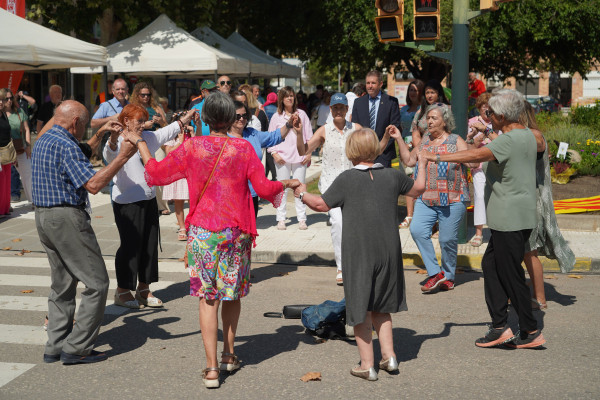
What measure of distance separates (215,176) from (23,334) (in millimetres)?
2447

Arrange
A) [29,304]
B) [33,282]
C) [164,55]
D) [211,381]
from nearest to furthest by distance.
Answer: [211,381] < [29,304] < [33,282] < [164,55]

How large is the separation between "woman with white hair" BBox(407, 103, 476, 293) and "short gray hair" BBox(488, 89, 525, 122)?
1.71 metres

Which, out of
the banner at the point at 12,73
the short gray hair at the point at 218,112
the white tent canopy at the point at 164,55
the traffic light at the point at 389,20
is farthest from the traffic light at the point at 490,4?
the banner at the point at 12,73

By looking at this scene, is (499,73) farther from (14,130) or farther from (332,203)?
(332,203)

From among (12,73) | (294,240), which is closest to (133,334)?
(294,240)

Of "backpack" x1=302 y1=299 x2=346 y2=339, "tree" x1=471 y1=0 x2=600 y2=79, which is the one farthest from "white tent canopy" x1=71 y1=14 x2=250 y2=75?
"tree" x1=471 y1=0 x2=600 y2=79

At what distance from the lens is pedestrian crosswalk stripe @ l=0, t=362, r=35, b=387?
5332 mm

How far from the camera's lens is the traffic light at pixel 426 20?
10359mm

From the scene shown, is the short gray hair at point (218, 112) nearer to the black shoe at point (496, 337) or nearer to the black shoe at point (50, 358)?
the black shoe at point (50, 358)

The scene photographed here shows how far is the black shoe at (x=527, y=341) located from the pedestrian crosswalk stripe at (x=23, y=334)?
360 centimetres

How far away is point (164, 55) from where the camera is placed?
17.3 m

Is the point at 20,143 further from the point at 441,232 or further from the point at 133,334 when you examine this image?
the point at 441,232

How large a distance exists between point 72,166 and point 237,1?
27.6 metres

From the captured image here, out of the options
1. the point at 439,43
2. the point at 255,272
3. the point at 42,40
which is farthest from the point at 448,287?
the point at 439,43
